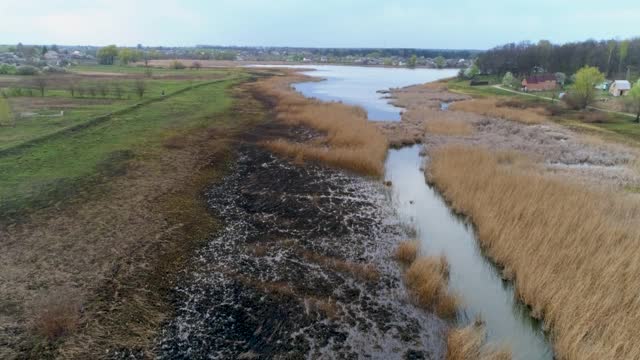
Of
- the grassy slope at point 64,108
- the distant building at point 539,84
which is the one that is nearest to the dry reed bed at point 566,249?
the grassy slope at point 64,108

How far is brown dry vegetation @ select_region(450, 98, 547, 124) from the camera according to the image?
43.2 metres

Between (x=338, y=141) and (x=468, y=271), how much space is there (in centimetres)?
1740

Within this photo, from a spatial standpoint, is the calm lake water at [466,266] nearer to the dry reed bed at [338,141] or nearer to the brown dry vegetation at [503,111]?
the dry reed bed at [338,141]

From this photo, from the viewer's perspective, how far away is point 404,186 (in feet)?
77.8

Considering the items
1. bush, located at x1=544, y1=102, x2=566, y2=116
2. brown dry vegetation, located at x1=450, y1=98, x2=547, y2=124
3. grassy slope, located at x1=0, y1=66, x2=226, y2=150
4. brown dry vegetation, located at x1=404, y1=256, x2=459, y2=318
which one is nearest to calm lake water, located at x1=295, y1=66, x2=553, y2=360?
brown dry vegetation, located at x1=404, y1=256, x2=459, y2=318

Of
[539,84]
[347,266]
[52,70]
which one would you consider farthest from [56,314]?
[52,70]

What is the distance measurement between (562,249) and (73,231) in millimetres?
17464

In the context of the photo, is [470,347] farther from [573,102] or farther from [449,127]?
[573,102]

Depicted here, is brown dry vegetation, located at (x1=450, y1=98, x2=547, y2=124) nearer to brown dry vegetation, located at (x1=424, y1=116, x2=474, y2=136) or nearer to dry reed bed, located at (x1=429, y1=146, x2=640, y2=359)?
brown dry vegetation, located at (x1=424, y1=116, x2=474, y2=136)

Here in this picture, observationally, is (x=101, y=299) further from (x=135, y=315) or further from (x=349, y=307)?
(x=349, y=307)

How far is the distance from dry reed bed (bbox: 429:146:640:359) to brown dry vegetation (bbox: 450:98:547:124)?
79.4 feet

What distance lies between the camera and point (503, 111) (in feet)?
154

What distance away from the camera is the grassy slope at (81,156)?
18.7 m

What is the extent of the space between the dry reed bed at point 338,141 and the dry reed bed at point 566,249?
19.7 feet
